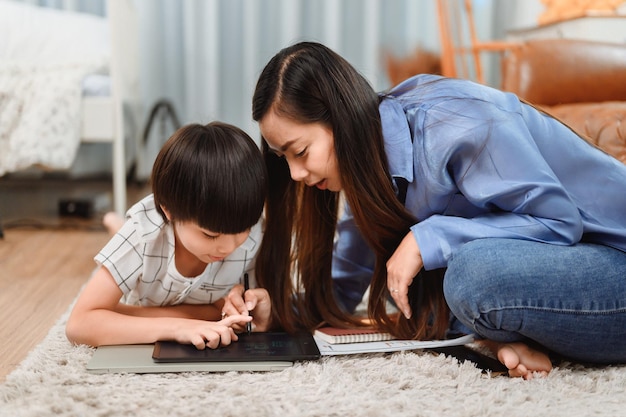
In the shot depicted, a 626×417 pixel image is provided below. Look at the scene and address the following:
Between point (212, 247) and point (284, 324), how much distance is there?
0.19 meters

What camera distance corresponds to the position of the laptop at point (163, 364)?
88 centimetres

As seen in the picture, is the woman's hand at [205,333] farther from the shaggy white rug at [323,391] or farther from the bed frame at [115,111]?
the bed frame at [115,111]

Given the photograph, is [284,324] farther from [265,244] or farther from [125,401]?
[125,401]

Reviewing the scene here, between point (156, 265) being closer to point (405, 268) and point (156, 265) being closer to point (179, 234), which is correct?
point (179, 234)

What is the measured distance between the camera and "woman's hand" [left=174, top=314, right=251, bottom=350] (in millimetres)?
938

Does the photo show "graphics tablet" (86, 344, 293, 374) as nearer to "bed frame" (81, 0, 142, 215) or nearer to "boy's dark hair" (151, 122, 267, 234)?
"boy's dark hair" (151, 122, 267, 234)

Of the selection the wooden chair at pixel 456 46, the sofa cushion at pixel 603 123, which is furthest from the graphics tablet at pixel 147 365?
the wooden chair at pixel 456 46

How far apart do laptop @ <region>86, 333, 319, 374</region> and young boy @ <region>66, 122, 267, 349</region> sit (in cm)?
4

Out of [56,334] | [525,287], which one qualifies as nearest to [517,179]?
[525,287]

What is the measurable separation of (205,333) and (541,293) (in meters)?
0.44

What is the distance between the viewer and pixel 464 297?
2.95ft

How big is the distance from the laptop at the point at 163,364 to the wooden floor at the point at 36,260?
5.6 inches

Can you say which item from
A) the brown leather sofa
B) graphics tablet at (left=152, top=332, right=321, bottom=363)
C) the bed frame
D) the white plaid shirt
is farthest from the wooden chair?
graphics tablet at (left=152, top=332, right=321, bottom=363)

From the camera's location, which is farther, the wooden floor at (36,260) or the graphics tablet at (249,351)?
the wooden floor at (36,260)
